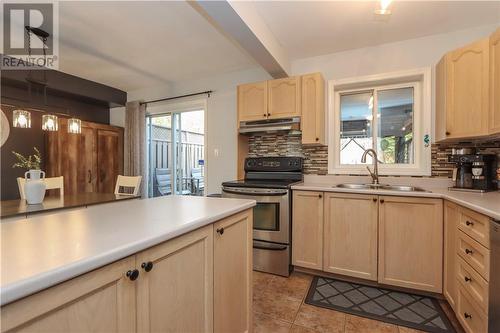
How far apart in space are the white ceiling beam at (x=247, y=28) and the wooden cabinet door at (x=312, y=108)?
35 centimetres

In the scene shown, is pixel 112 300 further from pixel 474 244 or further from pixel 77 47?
pixel 77 47

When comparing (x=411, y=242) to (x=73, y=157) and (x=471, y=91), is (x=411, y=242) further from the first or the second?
(x=73, y=157)

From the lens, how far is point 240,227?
53.7 inches

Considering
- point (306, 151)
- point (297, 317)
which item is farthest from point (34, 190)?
point (306, 151)

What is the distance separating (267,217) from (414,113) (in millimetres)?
1961

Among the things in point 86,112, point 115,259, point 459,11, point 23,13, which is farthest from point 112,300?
point 86,112

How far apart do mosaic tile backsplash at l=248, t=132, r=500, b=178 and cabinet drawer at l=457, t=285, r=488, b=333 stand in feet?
4.09

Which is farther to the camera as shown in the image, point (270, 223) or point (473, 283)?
point (270, 223)

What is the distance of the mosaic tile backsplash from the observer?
2.41m

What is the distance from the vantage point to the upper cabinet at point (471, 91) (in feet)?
5.94

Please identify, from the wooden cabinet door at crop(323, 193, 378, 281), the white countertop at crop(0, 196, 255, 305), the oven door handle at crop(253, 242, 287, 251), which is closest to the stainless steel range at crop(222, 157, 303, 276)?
the oven door handle at crop(253, 242, 287, 251)

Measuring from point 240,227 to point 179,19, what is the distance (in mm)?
2014

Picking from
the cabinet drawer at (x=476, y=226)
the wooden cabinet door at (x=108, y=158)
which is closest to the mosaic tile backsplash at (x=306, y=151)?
the cabinet drawer at (x=476, y=226)

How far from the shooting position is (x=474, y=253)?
148cm
